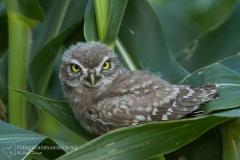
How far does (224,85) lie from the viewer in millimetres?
2713

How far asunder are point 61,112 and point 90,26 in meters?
0.57

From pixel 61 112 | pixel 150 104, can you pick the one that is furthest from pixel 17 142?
pixel 150 104

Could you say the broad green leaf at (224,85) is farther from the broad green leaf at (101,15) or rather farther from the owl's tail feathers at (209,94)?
the broad green leaf at (101,15)

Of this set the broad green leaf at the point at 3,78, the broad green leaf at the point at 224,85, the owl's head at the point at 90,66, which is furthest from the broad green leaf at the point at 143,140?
the broad green leaf at the point at 3,78

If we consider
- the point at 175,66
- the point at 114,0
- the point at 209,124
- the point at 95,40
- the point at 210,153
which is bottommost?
the point at 210,153

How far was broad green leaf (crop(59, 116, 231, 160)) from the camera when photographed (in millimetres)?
2055

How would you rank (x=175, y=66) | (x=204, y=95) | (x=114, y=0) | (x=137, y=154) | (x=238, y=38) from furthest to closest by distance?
(x=238, y=38) → (x=175, y=66) → (x=114, y=0) → (x=204, y=95) → (x=137, y=154)

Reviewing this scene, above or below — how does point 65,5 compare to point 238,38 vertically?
above

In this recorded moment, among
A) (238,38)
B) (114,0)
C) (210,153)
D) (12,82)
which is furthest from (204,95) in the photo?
(12,82)

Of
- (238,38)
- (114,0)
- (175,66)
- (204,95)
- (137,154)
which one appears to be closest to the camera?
(137,154)

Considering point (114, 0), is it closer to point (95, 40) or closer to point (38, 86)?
point (95, 40)

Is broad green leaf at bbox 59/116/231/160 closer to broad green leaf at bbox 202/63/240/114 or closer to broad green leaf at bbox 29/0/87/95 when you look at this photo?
broad green leaf at bbox 202/63/240/114

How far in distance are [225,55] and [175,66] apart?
0.54m

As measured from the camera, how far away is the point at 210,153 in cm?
280
